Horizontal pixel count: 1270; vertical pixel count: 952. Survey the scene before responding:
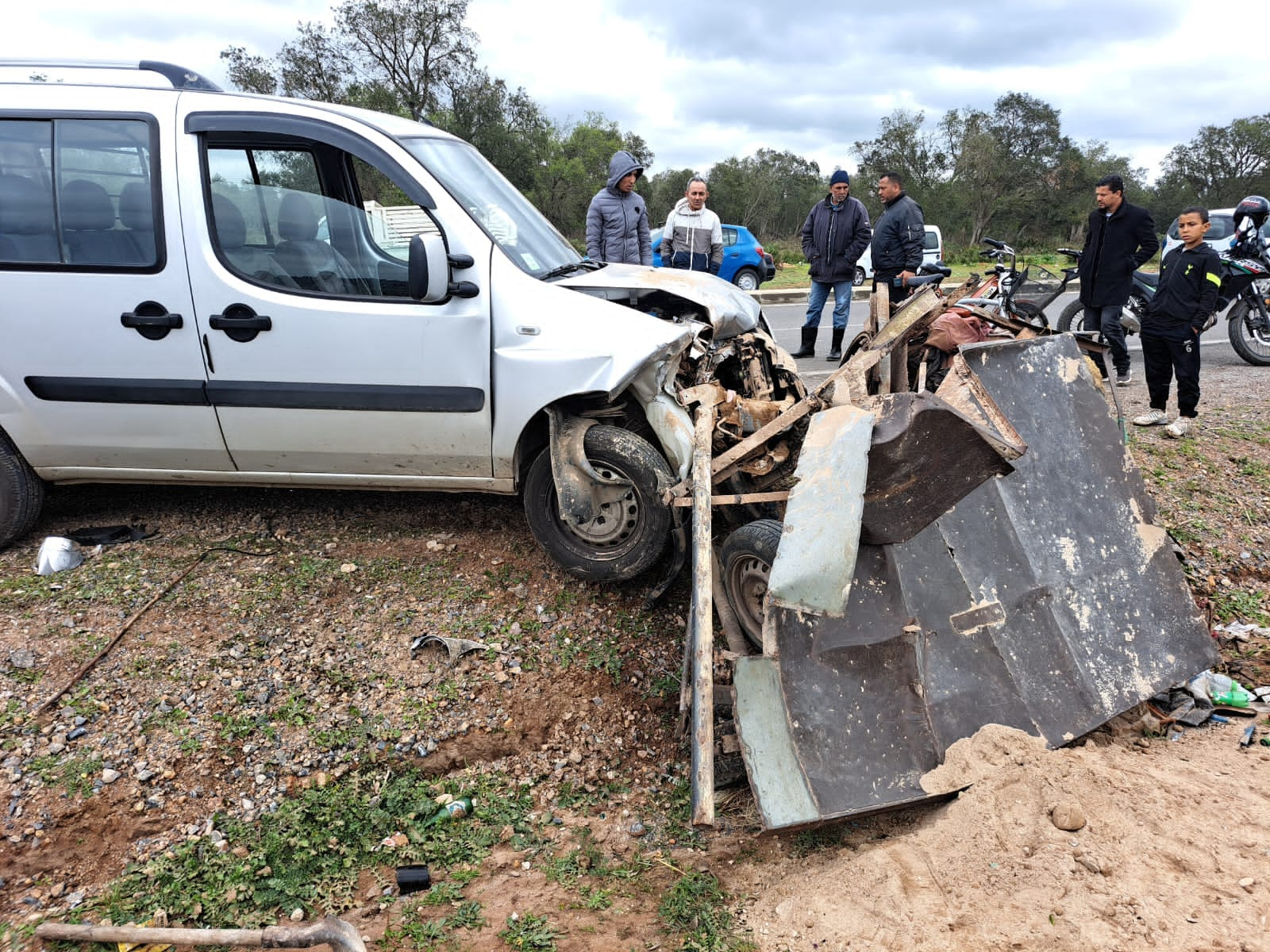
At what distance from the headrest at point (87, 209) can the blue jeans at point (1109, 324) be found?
23.2ft

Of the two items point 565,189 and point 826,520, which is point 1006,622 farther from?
point 565,189

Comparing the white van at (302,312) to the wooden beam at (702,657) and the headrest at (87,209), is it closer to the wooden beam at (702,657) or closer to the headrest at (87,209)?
the headrest at (87,209)

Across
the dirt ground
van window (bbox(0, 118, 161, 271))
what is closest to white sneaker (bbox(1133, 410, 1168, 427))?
the dirt ground

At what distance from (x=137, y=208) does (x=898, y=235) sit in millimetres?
6139

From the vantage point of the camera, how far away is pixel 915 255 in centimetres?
728

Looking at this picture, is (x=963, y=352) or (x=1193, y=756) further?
(x=963, y=352)

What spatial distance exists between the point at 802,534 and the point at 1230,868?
1.51 m

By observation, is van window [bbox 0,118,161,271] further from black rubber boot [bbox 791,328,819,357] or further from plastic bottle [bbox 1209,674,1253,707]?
black rubber boot [bbox 791,328,819,357]

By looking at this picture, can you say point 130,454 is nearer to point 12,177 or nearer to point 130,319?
point 130,319

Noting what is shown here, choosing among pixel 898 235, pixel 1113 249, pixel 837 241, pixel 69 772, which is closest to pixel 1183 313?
pixel 1113 249

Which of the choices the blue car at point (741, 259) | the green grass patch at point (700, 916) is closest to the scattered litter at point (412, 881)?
the green grass patch at point (700, 916)

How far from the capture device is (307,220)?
361 cm

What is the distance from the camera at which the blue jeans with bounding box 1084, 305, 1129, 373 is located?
665 centimetres

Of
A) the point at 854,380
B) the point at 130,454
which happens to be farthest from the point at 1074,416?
the point at 130,454
